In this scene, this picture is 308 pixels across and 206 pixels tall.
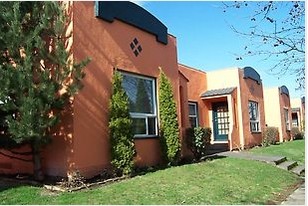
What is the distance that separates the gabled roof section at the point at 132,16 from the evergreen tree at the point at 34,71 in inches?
63.5

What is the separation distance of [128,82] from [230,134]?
32.7 feet

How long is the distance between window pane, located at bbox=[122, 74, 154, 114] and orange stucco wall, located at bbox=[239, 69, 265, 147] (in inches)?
399

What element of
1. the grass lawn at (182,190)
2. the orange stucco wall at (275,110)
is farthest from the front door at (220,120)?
the grass lawn at (182,190)

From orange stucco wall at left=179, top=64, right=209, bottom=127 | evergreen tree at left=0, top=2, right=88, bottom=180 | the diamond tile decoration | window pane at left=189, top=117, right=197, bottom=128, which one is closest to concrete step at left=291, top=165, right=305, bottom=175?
window pane at left=189, top=117, right=197, bottom=128

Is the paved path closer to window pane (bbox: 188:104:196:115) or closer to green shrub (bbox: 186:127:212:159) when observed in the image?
green shrub (bbox: 186:127:212:159)

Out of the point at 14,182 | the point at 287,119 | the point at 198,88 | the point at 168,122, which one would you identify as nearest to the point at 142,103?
the point at 168,122

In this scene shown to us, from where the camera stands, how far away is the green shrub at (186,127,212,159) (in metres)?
13.6

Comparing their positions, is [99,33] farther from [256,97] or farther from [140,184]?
[256,97]

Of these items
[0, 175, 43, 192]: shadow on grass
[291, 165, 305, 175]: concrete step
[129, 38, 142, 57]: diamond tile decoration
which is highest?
[129, 38, 142, 57]: diamond tile decoration

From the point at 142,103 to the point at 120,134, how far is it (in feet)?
6.63

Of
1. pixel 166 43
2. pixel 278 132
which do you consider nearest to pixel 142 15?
pixel 166 43

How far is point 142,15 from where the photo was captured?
11.6 metres

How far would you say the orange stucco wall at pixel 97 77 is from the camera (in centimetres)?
895

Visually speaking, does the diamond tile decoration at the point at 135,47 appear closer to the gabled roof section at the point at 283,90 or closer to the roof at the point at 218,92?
the roof at the point at 218,92
